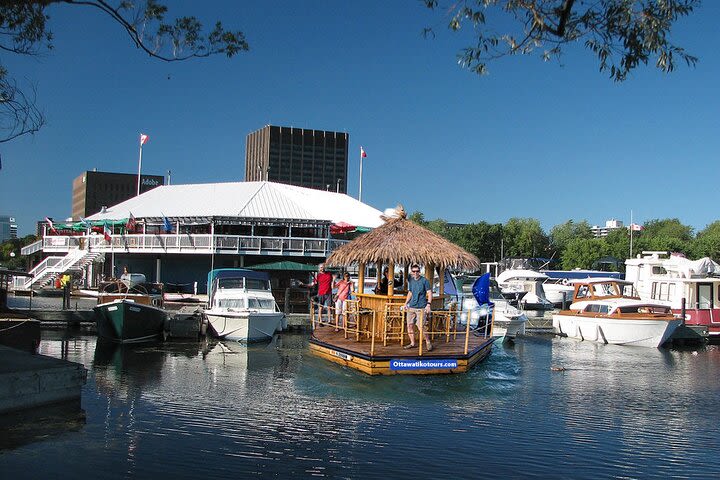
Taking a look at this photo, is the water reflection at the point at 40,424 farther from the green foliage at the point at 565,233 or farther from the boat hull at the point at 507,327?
the green foliage at the point at 565,233

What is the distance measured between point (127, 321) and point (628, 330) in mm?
19761

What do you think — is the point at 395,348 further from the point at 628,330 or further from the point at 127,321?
the point at 628,330

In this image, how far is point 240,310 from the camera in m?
26.5

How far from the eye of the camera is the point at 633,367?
21.8 metres

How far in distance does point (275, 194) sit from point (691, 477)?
4265cm

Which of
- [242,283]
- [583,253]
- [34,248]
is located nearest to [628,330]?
[242,283]

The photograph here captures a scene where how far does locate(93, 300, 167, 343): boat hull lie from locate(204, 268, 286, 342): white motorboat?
2095 millimetres

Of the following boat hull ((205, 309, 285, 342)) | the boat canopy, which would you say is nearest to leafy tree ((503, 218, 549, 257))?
the boat canopy

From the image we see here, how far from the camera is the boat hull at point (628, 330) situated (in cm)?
2797

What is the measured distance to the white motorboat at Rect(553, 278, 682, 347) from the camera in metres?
28.0

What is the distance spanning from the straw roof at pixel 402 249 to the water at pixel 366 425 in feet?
9.81

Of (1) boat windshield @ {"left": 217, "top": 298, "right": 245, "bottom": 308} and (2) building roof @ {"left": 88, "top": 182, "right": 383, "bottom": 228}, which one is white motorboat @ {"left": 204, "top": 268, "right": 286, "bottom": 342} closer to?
(1) boat windshield @ {"left": 217, "top": 298, "right": 245, "bottom": 308}

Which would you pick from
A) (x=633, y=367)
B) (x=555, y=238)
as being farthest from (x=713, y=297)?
(x=555, y=238)

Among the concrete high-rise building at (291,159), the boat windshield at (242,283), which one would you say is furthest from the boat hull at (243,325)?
the concrete high-rise building at (291,159)
